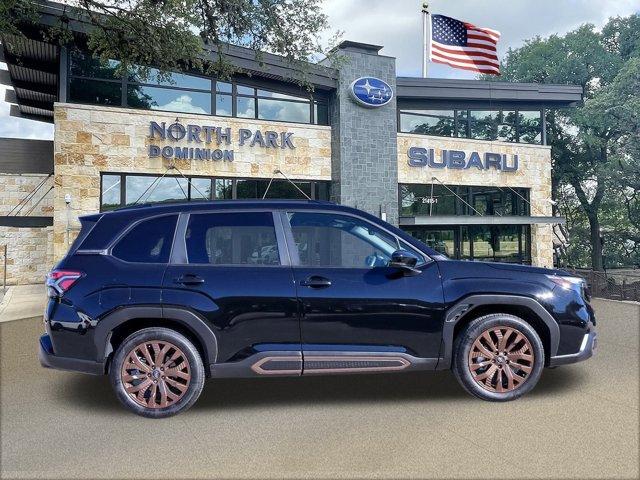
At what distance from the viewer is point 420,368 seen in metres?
4.65

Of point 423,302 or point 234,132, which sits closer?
point 423,302

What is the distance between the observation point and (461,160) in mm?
19578

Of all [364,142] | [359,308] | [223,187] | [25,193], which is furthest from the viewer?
[25,193]

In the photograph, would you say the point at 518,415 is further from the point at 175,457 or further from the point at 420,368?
the point at 175,457

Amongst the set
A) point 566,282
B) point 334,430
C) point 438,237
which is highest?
point 438,237

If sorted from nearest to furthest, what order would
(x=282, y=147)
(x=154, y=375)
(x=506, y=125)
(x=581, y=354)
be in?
1. (x=154, y=375)
2. (x=581, y=354)
3. (x=282, y=147)
4. (x=506, y=125)


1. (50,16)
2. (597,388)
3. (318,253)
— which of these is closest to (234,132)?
(50,16)

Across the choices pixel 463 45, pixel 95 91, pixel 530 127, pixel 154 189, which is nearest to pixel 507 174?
pixel 530 127

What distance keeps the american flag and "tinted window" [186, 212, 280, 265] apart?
15.9 meters

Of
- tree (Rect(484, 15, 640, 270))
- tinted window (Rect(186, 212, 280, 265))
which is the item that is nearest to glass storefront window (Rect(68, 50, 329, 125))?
tinted window (Rect(186, 212, 280, 265))

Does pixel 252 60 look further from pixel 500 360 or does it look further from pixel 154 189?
pixel 500 360

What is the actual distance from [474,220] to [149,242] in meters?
15.9

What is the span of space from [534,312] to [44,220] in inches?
584

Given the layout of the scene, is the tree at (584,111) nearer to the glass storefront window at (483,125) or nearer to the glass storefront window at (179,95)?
the glass storefront window at (483,125)
